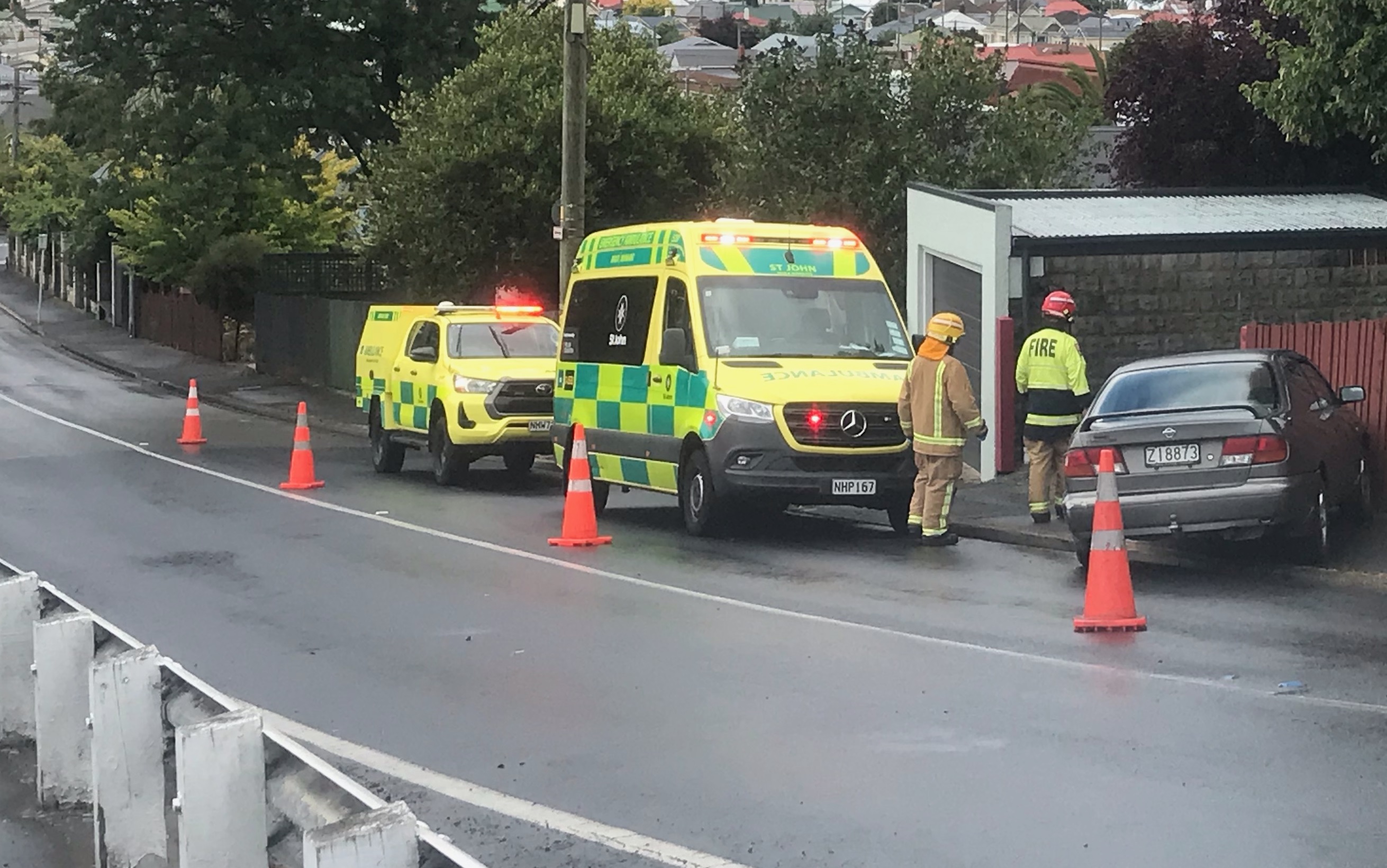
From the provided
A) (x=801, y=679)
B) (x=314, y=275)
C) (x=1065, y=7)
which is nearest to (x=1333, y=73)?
(x=801, y=679)

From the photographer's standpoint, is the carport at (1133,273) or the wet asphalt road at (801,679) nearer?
the wet asphalt road at (801,679)

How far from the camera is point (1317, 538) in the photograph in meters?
13.3

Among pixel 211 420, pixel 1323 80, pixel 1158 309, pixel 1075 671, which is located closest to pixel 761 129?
pixel 1158 309

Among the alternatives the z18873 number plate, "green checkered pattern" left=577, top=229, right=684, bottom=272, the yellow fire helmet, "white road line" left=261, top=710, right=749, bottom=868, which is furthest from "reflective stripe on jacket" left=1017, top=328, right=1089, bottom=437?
"white road line" left=261, top=710, right=749, bottom=868

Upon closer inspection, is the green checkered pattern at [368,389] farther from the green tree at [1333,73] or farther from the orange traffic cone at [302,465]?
the green tree at [1333,73]

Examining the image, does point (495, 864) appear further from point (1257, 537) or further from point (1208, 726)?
point (1257, 537)

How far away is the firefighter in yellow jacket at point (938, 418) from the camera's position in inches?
578

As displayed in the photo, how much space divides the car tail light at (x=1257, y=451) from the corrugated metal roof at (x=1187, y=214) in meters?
6.67

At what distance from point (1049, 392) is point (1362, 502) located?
252cm

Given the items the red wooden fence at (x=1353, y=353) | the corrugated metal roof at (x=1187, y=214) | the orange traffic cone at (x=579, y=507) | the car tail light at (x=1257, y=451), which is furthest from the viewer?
the corrugated metal roof at (x=1187, y=214)

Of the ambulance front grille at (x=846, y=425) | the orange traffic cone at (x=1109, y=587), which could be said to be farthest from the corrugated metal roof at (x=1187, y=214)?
the orange traffic cone at (x=1109, y=587)

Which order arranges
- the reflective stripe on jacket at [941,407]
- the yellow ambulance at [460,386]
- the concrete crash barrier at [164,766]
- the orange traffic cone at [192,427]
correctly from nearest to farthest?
the concrete crash barrier at [164,766] → the reflective stripe on jacket at [941,407] → the yellow ambulance at [460,386] → the orange traffic cone at [192,427]

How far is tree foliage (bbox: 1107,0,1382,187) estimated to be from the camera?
2630 cm

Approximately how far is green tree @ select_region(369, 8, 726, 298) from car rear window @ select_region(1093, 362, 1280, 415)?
1608 centimetres
